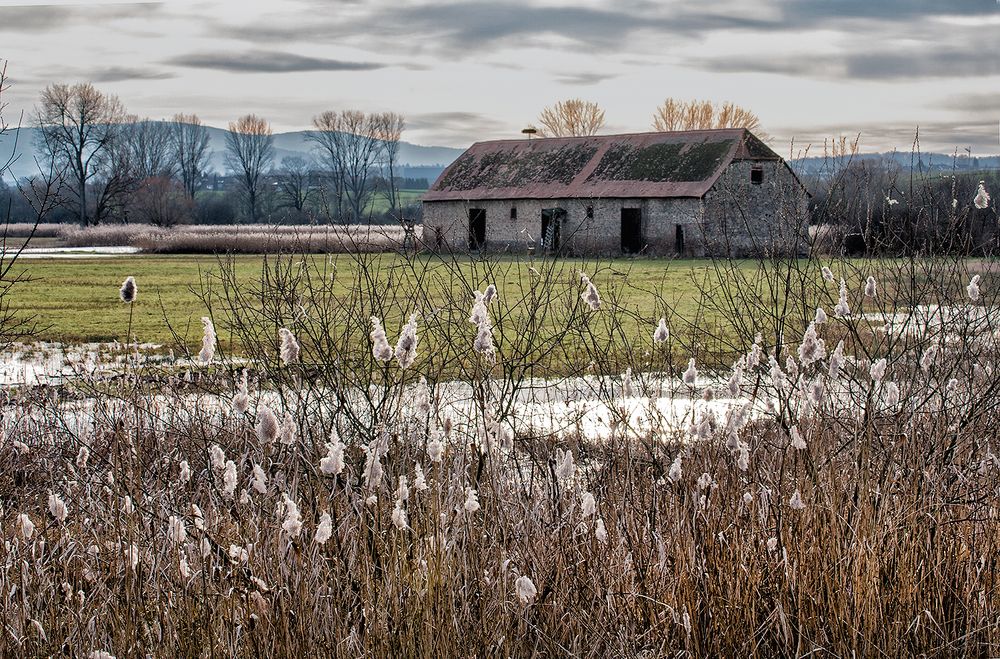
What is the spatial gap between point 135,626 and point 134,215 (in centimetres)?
2801

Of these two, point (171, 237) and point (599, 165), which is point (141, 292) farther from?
point (599, 165)

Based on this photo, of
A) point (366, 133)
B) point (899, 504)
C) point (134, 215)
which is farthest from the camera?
point (366, 133)

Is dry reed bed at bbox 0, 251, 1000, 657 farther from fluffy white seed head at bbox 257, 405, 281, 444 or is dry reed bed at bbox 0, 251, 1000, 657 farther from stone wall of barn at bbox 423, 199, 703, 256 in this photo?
stone wall of barn at bbox 423, 199, 703, 256

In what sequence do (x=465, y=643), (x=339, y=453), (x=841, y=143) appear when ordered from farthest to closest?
(x=841, y=143) < (x=465, y=643) < (x=339, y=453)

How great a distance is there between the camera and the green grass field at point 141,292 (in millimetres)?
12913

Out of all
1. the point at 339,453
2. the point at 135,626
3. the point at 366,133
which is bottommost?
the point at 135,626

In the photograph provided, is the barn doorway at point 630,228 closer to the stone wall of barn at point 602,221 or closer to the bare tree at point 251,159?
the stone wall of barn at point 602,221

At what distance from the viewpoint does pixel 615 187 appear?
31750mm

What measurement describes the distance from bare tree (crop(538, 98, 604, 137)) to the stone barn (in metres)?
13.6

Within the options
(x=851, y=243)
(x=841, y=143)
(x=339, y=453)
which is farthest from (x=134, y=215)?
(x=339, y=453)

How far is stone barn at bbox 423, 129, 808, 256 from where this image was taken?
98.8 ft

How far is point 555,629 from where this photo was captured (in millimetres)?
3096

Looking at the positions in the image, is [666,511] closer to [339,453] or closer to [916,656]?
[916,656]

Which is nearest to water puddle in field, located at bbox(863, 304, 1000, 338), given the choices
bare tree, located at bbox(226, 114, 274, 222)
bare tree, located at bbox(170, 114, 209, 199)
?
bare tree, located at bbox(170, 114, 209, 199)
